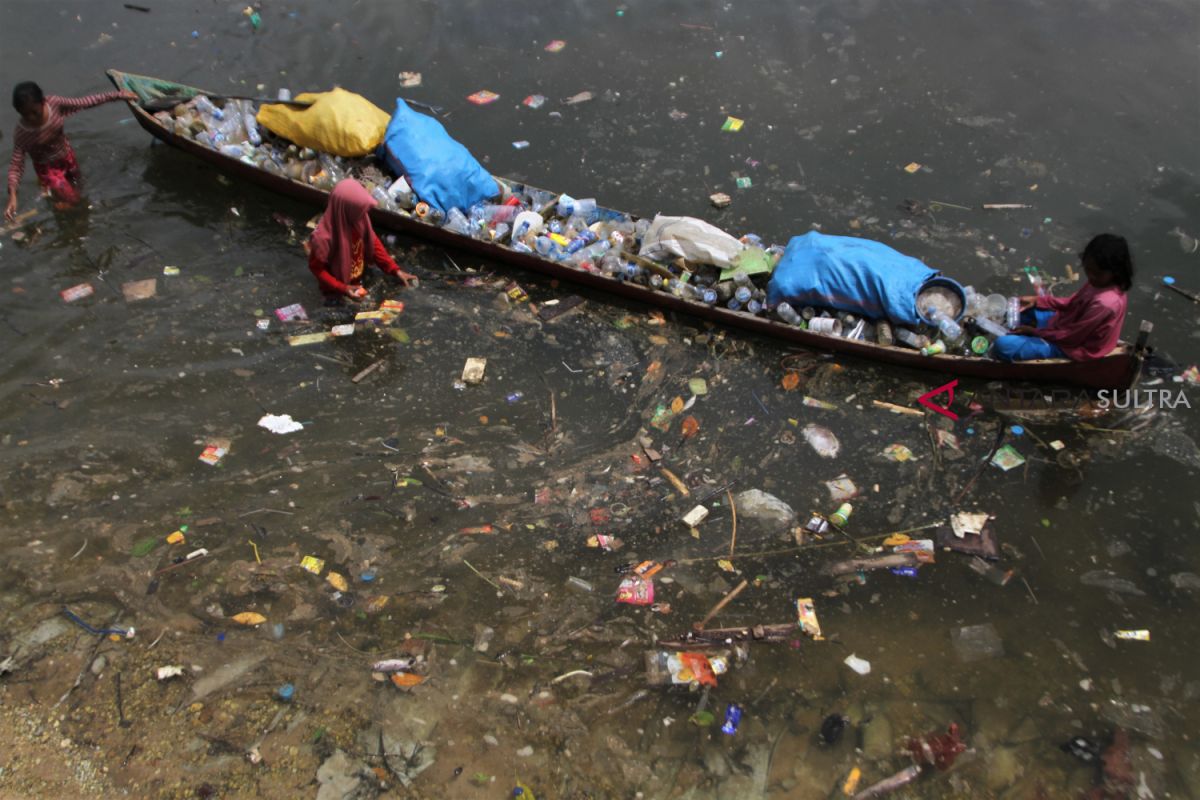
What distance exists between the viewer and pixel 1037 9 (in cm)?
948

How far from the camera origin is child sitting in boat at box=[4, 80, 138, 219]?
264 inches

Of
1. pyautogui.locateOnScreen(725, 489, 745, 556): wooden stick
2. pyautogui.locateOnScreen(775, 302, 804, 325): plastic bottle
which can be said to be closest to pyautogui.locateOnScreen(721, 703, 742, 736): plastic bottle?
pyautogui.locateOnScreen(725, 489, 745, 556): wooden stick

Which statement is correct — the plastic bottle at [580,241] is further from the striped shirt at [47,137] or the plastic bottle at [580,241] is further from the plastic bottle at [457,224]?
the striped shirt at [47,137]

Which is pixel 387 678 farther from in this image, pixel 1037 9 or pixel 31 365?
pixel 1037 9

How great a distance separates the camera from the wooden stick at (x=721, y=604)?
179 inches

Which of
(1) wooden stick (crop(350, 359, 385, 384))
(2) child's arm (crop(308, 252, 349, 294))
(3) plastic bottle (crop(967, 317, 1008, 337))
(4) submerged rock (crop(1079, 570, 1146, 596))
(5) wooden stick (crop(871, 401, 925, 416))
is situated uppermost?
(3) plastic bottle (crop(967, 317, 1008, 337))

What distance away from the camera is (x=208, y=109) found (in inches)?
304

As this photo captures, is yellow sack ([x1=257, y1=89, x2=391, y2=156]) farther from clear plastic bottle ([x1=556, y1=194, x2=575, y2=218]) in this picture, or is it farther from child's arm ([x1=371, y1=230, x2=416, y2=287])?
clear plastic bottle ([x1=556, y1=194, x2=575, y2=218])

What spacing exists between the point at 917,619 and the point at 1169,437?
2.59 meters

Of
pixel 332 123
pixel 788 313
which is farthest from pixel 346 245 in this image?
pixel 788 313

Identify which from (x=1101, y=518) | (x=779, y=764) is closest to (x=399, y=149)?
(x=779, y=764)

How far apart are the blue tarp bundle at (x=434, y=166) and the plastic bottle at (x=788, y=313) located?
9.30ft

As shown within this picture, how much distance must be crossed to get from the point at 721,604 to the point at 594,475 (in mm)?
1229

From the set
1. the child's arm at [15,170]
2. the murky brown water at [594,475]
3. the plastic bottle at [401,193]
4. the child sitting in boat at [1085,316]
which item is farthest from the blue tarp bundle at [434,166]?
the child sitting in boat at [1085,316]
